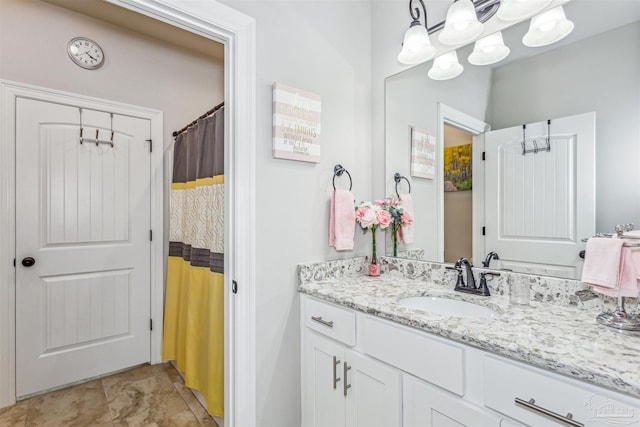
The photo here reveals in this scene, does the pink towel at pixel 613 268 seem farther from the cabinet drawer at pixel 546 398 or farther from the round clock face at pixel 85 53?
the round clock face at pixel 85 53

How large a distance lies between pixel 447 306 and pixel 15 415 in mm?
Result: 2595

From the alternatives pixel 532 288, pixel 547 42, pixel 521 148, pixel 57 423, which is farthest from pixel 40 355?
pixel 547 42

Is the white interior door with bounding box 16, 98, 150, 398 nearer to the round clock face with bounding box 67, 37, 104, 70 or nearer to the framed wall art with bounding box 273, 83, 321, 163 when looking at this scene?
the round clock face with bounding box 67, 37, 104, 70

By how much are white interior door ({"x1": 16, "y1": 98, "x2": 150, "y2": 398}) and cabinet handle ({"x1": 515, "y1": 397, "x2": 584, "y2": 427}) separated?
2.62 m

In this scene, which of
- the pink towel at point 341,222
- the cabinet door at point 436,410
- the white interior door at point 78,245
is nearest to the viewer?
the cabinet door at point 436,410

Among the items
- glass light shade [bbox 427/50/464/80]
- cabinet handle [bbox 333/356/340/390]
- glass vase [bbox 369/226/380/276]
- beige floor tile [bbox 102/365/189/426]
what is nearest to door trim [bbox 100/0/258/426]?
cabinet handle [bbox 333/356/340/390]

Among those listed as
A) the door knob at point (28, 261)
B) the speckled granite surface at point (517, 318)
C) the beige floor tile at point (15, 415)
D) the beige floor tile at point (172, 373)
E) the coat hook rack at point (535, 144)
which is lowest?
the beige floor tile at point (172, 373)

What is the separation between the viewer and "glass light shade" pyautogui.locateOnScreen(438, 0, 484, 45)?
4.49ft

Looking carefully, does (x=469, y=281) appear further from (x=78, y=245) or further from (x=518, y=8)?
(x=78, y=245)

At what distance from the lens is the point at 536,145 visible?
1291 mm

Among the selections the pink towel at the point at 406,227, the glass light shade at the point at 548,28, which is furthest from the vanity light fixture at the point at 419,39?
the pink towel at the point at 406,227

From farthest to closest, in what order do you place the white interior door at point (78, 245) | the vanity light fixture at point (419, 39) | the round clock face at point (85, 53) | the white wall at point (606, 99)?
the round clock face at point (85, 53), the white interior door at point (78, 245), the vanity light fixture at point (419, 39), the white wall at point (606, 99)

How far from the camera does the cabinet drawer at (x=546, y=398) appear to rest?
2.24ft

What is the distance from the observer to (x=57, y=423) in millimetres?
1842
